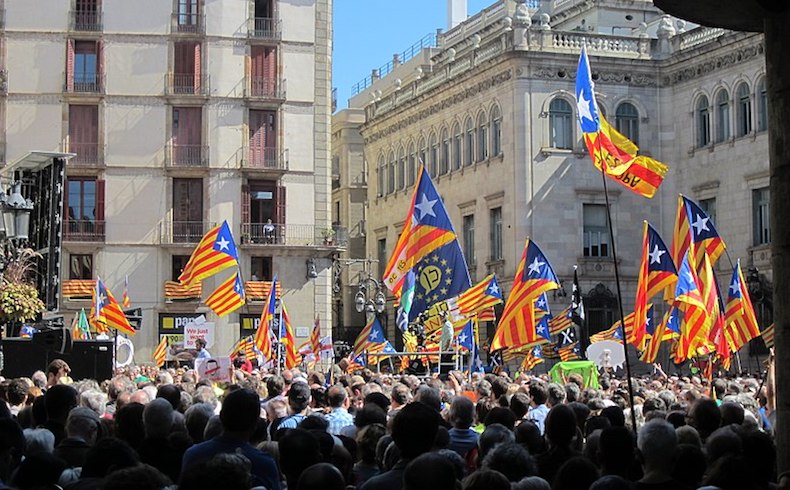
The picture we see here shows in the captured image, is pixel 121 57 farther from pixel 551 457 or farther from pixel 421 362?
pixel 551 457

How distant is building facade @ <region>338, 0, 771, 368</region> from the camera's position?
153 ft

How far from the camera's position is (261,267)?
48.5 m

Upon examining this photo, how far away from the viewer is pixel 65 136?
156 ft

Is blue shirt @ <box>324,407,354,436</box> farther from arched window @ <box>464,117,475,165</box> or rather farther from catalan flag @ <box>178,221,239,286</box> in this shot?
arched window @ <box>464,117,475,165</box>

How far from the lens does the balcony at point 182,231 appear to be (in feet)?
157

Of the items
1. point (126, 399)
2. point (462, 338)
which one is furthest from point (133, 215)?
point (126, 399)

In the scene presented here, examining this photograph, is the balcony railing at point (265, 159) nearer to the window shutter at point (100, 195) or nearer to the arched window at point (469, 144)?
the window shutter at point (100, 195)

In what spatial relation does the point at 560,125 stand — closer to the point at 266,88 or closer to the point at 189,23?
the point at 266,88

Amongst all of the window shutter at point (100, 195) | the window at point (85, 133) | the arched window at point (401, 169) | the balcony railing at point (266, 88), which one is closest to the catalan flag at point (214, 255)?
the window shutter at point (100, 195)

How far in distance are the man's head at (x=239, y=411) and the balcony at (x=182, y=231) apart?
4014 centimetres

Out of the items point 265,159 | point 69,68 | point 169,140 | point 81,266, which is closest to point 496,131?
point 265,159

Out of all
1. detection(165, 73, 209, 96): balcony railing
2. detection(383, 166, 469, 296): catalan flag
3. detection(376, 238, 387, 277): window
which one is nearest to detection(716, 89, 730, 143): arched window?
detection(165, 73, 209, 96): balcony railing

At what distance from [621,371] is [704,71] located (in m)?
12.0

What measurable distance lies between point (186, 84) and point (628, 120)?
1566 centimetres
